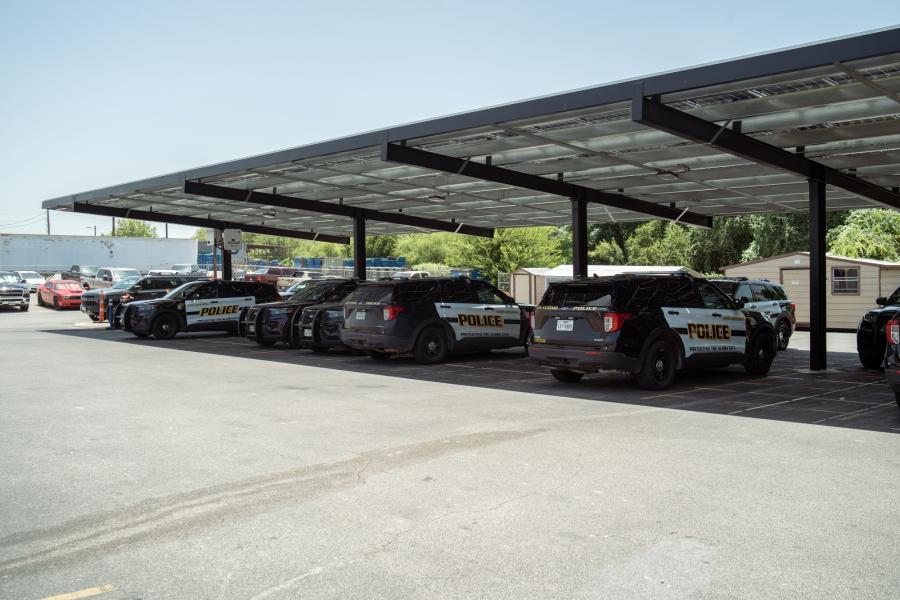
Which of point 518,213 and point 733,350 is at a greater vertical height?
point 518,213

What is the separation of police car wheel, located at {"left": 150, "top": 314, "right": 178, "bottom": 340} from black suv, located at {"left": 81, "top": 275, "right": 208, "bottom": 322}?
118 inches

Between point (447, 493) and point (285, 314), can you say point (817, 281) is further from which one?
point (447, 493)

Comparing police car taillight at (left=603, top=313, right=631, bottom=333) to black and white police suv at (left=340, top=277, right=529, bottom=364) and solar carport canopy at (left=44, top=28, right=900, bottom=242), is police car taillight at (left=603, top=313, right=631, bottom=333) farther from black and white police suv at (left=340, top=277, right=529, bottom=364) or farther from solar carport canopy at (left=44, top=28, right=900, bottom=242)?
black and white police suv at (left=340, top=277, right=529, bottom=364)

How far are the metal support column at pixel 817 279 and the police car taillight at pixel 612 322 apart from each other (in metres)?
5.28

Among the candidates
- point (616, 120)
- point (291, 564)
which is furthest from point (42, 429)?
point (616, 120)

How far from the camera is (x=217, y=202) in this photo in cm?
2528

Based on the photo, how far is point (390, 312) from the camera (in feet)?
49.4

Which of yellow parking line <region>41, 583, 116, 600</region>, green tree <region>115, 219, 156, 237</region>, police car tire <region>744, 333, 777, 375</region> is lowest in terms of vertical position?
yellow parking line <region>41, 583, 116, 600</region>

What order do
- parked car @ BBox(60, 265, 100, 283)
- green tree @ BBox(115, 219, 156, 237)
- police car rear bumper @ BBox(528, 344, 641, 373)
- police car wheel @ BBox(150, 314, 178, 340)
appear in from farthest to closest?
1. green tree @ BBox(115, 219, 156, 237)
2. parked car @ BBox(60, 265, 100, 283)
3. police car wheel @ BBox(150, 314, 178, 340)
4. police car rear bumper @ BBox(528, 344, 641, 373)

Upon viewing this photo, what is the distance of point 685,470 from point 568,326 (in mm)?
5074

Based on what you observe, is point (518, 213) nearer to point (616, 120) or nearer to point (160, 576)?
point (616, 120)

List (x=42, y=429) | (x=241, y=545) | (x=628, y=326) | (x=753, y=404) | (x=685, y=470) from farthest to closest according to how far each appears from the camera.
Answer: (x=628, y=326) → (x=753, y=404) → (x=42, y=429) → (x=685, y=470) → (x=241, y=545)

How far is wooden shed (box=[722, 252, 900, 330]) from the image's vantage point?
85.4ft

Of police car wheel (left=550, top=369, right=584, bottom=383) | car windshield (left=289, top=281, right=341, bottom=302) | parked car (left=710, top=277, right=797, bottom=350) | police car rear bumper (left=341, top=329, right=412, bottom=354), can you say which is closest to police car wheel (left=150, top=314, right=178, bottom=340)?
car windshield (left=289, top=281, right=341, bottom=302)
